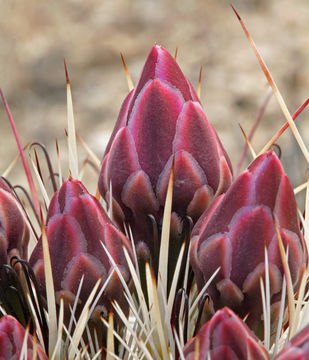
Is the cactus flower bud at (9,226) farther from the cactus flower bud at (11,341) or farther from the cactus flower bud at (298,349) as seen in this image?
the cactus flower bud at (298,349)

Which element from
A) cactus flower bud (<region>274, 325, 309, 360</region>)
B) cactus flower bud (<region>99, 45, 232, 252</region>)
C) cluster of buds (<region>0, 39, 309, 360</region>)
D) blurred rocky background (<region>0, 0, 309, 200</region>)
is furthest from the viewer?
blurred rocky background (<region>0, 0, 309, 200</region>)

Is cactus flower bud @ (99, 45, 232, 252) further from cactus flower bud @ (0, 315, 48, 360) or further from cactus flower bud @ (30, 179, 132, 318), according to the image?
cactus flower bud @ (0, 315, 48, 360)

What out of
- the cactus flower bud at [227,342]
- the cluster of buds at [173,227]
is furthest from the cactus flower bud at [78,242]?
the cactus flower bud at [227,342]

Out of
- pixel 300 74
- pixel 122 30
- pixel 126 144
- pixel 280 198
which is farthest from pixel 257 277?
pixel 122 30

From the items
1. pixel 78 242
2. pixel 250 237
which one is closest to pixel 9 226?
pixel 78 242

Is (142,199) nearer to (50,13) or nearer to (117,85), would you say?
(117,85)

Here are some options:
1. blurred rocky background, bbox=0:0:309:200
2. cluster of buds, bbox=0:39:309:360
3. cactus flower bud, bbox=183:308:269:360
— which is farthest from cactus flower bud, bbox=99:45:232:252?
blurred rocky background, bbox=0:0:309:200
